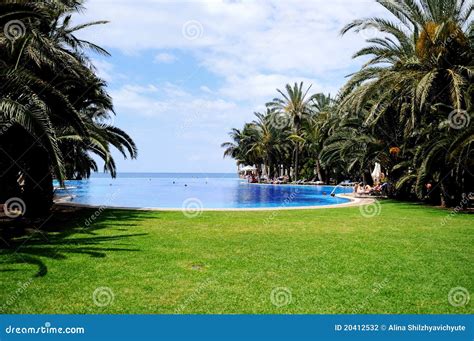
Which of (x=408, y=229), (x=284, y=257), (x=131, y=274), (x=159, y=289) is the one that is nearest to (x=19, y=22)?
(x=131, y=274)

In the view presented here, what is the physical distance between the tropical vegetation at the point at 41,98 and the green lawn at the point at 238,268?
1.83 metres

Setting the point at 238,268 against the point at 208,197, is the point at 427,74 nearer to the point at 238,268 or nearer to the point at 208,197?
the point at 238,268

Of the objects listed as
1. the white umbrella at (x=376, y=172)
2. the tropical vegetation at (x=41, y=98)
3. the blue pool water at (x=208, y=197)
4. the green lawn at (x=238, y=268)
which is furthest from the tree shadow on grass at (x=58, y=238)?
the white umbrella at (x=376, y=172)

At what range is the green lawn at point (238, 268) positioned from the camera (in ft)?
16.0

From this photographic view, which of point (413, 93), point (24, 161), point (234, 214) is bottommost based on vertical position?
point (234, 214)

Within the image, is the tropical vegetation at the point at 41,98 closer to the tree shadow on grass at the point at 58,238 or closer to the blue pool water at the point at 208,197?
the tree shadow on grass at the point at 58,238

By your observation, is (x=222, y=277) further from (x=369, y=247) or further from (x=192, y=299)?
(x=369, y=247)

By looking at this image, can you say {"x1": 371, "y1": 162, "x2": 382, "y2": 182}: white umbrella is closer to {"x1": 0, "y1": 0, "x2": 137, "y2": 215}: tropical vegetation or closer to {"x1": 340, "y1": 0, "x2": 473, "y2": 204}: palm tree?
{"x1": 340, "y1": 0, "x2": 473, "y2": 204}: palm tree

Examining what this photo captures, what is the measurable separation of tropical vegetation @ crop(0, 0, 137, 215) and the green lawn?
1.83 meters

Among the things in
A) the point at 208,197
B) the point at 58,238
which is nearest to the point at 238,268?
the point at 58,238

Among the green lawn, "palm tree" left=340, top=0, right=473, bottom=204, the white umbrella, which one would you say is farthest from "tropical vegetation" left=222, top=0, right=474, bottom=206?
the white umbrella

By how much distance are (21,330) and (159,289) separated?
1720 millimetres

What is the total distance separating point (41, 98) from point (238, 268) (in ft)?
19.2

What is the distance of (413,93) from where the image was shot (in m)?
15.7
